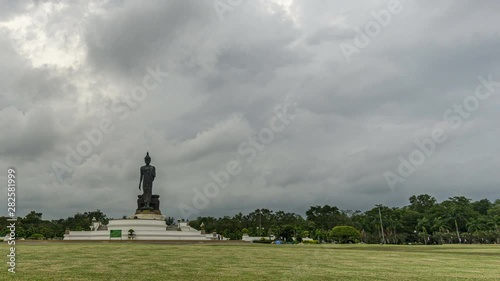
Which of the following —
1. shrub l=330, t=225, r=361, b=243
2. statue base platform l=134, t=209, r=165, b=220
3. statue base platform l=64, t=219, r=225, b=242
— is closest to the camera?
statue base platform l=64, t=219, r=225, b=242

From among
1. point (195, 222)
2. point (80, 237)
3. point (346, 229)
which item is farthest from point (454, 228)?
point (80, 237)

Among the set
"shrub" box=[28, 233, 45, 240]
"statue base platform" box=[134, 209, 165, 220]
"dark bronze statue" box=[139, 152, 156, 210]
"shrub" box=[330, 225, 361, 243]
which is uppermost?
"dark bronze statue" box=[139, 152, 156, 210]

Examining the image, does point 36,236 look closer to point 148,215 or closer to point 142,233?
point 148,215

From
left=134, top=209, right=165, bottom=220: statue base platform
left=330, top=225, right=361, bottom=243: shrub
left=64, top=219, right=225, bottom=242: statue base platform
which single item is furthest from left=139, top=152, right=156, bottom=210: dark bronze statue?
left=330, top=225, right=361, bottom=243: shrub

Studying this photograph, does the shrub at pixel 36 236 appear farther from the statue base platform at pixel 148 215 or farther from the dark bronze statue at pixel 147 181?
the dark bronze statue at pixel 147 181

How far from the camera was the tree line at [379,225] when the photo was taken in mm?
67938

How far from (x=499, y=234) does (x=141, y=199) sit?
61077 millimetres

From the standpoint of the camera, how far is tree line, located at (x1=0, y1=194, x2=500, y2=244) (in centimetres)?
6794

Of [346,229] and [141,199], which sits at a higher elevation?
[141,199]

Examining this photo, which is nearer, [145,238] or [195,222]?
[145,238]

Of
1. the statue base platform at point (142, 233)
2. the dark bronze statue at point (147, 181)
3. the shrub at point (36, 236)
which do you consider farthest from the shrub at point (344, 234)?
the shrub at point (36, 236)

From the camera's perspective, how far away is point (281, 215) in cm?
11338

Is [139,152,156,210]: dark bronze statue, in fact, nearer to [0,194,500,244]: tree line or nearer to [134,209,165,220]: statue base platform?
[134,209,165,220]: statue base platform

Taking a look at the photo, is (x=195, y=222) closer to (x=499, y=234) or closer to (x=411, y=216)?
(x=411, y=216)
